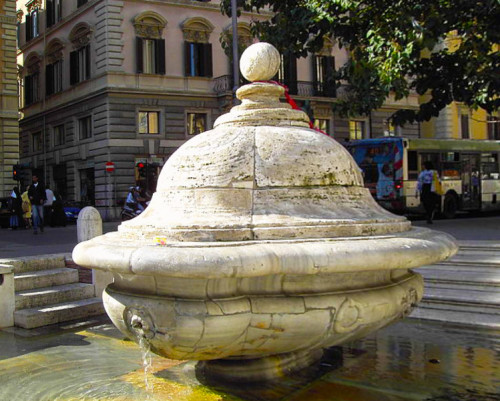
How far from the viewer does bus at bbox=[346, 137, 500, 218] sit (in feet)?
63.7

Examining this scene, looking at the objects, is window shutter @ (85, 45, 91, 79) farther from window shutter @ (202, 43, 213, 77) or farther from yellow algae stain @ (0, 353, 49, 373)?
yellow algae stain @ (0, 353, 49, 373)

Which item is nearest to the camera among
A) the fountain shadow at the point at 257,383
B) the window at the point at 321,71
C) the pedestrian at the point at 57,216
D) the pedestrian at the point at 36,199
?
the fountain shadow at the point at 257,383

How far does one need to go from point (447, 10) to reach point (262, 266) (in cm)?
951

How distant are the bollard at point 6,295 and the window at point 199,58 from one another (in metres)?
25.0

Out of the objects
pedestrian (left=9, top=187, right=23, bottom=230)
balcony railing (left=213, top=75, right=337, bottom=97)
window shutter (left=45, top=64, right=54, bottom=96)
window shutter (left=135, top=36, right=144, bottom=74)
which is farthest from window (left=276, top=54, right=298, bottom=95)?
pedestrian (left=9, top=187, right=23, bottom=230)

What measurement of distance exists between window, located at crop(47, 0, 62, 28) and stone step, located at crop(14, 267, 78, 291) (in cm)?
2981

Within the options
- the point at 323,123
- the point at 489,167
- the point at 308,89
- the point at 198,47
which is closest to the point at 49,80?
the point at 198,47

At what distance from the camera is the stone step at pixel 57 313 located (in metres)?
5.71

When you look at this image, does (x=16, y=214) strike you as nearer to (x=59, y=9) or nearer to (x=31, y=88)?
(x=59, y=9)

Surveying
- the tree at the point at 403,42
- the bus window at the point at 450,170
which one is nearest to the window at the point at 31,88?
the bus window at the point at 450,170

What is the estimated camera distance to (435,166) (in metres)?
20.4

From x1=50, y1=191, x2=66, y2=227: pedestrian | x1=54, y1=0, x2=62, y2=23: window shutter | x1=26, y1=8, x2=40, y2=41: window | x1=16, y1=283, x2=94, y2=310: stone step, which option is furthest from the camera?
x1=26, y1=8, x2=40, y2=41: window

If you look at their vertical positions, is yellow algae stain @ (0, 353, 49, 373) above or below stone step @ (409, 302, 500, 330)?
below

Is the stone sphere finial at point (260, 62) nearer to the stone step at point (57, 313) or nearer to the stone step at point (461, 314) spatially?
the stone step at point (461, 314)
